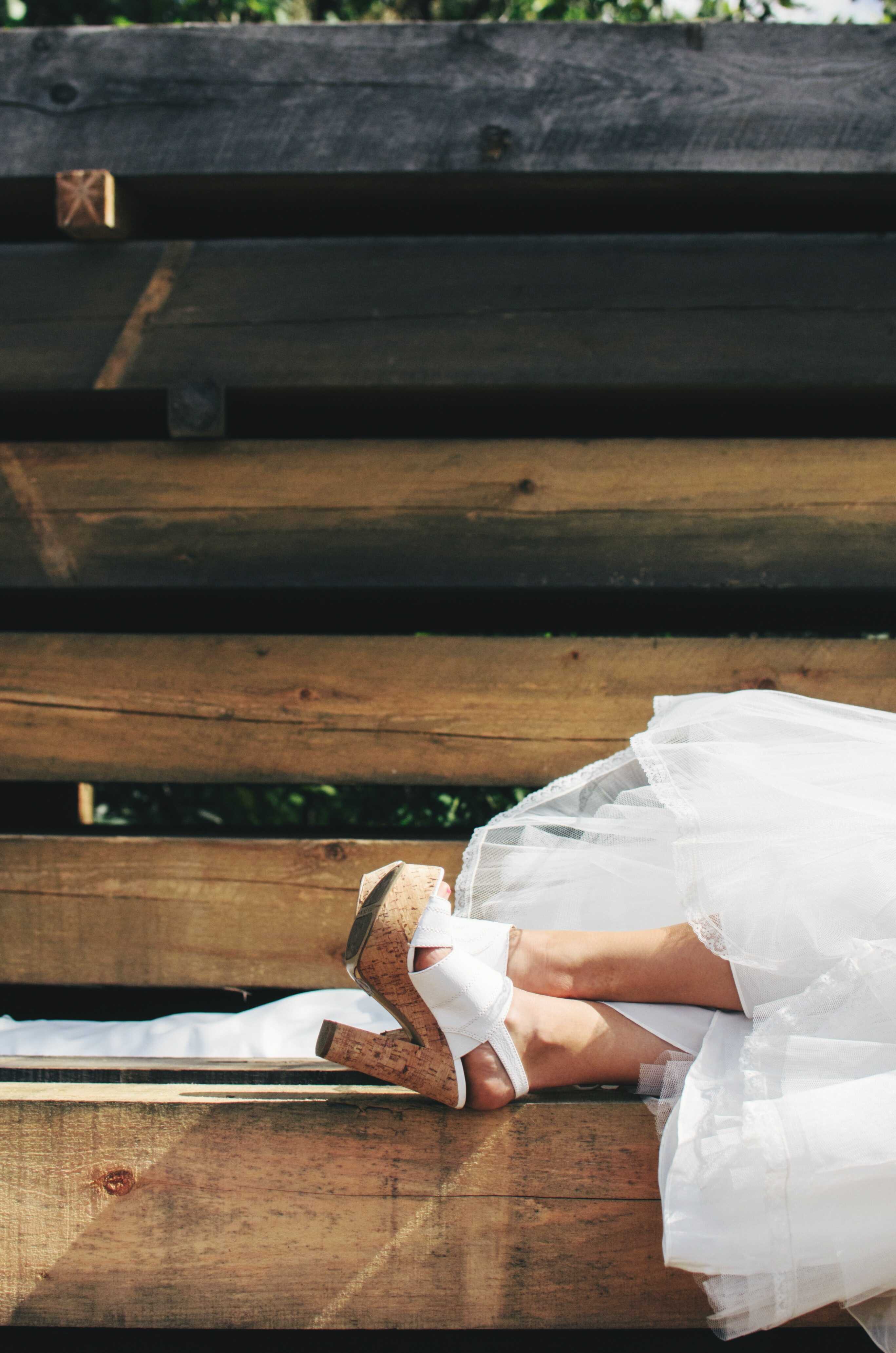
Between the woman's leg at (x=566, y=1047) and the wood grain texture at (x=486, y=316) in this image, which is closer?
the woman's leg at (x=566, y=1047)

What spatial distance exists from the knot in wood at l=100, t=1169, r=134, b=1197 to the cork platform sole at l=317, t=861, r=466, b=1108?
25 centimetres

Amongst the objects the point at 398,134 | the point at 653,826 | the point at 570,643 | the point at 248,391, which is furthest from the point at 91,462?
the point at 653,826

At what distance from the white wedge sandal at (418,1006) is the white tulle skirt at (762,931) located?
0.20m

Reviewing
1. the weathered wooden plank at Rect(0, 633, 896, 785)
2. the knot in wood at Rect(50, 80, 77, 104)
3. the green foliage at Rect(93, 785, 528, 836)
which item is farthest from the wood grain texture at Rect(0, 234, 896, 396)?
the green foliage at Rect(93, 785, 528, 836)

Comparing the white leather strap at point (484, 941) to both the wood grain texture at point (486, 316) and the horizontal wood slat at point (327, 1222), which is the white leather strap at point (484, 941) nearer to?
the horizontal wood slat at point (327, 1222)

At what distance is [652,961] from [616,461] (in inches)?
38.0

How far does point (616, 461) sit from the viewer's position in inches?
66.8

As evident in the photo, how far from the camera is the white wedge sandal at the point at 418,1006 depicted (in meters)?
0.99

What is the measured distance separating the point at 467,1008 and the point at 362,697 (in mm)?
774

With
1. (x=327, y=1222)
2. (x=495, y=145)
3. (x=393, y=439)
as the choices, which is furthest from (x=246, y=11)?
(x=327, y=1222)

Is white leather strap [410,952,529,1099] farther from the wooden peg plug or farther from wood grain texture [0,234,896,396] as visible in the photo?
the wooden peg plug

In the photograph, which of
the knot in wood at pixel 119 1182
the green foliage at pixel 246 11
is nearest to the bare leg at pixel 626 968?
the knot in wood at pixel 119 1182

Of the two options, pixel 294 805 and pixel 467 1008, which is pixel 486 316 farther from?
pixel 294 805

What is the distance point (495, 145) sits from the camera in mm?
1671
